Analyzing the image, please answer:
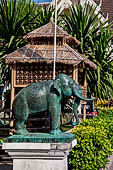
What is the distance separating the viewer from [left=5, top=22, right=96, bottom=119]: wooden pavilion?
9930 millimetres

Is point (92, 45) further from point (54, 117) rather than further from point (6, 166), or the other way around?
→ point (54, 117)

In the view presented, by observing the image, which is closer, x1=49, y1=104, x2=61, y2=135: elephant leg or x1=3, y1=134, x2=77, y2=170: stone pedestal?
x1=3, y1=134, x2=77, y2=170: stone pedestal

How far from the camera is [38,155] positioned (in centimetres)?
348

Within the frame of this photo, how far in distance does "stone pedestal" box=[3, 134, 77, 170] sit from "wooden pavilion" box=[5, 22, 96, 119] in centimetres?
636

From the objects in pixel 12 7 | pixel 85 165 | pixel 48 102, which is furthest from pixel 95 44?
pixel 48 102

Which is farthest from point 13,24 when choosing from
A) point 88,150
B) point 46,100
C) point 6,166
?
point 46,100

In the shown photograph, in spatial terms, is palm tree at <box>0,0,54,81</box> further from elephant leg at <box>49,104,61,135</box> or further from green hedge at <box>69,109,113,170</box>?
elephant leg at <box>49,104,61,135</box>

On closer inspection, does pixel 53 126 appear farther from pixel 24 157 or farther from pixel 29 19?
pixel 29 19

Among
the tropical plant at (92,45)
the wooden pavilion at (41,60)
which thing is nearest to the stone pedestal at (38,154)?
the wooden pavilion at (41,60)

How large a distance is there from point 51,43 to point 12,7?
13.0 feet

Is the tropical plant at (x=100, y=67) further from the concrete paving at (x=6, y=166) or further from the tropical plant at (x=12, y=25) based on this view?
the concrete paving at (x=6, y=166)

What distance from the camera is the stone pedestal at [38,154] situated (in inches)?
135

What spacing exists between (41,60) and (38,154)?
21.8ft

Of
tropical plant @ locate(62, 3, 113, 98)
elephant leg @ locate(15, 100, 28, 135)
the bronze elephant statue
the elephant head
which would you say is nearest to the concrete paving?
elephant leg @ locate(15, 100, 28, 135)
